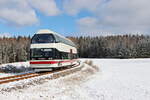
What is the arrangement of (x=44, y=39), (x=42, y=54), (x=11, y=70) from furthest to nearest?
(x=11, y=70) → (x=44, y=39) → (x=42, y=54)

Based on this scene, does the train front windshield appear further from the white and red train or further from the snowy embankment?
the snowy embankment

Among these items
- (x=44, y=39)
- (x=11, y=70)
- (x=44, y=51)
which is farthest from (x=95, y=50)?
(x=44, y=51)

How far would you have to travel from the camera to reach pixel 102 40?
104 meters

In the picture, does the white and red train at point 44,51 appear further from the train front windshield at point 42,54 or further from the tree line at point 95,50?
the tree line at point 95,50

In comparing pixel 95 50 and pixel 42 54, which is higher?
pixel 95 50

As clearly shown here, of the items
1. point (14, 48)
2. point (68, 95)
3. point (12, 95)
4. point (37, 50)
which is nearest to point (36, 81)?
point (68, 95)

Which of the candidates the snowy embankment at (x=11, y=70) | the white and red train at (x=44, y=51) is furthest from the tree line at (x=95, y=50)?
the white and red train at (x=44, y=51)

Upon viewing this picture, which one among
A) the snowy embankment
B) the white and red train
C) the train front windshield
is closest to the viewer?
the white and red train

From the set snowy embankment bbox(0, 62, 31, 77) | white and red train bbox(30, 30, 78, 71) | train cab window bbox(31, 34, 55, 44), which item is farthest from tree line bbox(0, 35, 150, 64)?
white and red train bbox(30, 30, 78, 71)

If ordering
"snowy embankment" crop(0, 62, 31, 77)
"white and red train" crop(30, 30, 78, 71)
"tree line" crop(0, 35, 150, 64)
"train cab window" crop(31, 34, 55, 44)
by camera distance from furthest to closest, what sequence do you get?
1. "tree line" crop(0, 35, 150, 64)
2. "snowy embankment" crop(0, 62, 31, 77)
3. "train cab window" crop(31, 34, 55, 44)
4. "white and red train" crop(30, 30, 78, 71)

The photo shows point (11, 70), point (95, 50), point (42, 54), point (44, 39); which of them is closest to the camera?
point (42, 54)

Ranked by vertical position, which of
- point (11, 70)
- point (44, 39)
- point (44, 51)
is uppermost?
point (44, 39)

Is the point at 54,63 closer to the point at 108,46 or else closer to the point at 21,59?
the point at 21,59

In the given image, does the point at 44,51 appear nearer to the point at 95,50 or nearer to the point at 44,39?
the point at 44,39
